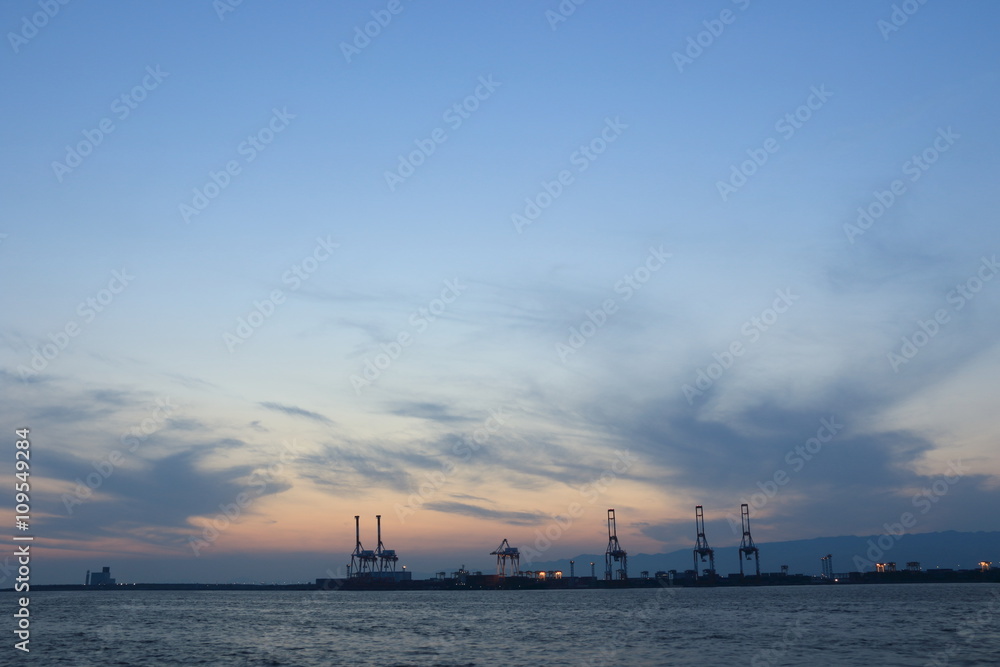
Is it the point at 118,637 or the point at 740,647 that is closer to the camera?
the point at 740,647

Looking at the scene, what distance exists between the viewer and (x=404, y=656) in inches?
2373

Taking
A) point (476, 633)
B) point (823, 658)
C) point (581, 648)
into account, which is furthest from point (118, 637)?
point (823, 658)

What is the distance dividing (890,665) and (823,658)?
5085 millimetres

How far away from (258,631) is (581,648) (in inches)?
1686

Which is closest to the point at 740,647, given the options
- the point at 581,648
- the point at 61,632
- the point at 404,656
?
the point at 581,648

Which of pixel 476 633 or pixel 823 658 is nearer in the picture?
pixel 823 658

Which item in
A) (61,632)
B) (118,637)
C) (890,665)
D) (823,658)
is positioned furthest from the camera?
(61,632)

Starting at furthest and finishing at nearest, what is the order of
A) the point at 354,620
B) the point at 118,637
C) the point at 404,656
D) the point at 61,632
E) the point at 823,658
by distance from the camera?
the point at 354,620, the point at 61,632, the point at 118,637, the point at 404,656, the point at 823,658

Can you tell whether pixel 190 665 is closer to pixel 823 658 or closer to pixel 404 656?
pixel 404 656

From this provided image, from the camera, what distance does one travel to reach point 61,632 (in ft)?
283

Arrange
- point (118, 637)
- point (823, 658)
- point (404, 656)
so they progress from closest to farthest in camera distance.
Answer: point (823, 658) → point (404, 656) → point (118, 637)

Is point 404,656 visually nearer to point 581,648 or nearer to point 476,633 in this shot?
point 581,648

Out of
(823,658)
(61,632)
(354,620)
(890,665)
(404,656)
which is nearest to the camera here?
(890,665)

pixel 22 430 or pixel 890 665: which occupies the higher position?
pixel 22 430
